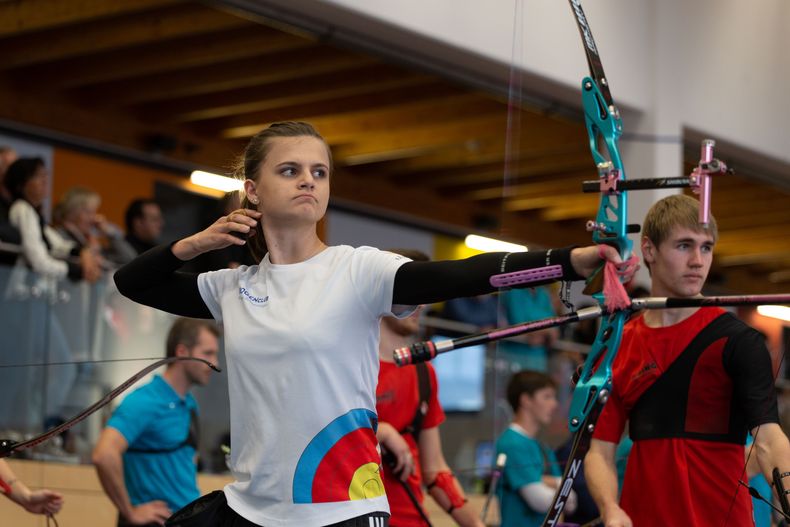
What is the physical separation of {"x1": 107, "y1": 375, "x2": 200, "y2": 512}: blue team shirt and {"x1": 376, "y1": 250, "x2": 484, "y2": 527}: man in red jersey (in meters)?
1.00

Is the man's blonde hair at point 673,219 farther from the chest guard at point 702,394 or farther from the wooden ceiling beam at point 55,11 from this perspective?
the wooden ceiling beam at point 55,11

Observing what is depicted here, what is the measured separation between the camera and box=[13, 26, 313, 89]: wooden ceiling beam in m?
7.36

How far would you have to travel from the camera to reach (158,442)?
14.7ft

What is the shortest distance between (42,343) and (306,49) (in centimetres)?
320

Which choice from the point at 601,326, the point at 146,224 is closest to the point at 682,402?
the point at 601,326

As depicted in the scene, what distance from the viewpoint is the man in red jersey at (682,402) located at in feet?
9.31

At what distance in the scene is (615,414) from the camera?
3.04m

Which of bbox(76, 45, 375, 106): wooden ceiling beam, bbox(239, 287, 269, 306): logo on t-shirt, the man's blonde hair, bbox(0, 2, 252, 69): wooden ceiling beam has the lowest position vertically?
bbox(239, 287, 269, 306): logo on t-shirt

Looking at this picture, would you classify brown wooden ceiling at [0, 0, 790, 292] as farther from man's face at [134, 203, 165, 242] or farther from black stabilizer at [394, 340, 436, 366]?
black stabilizer at [394, 340, 436, 366]

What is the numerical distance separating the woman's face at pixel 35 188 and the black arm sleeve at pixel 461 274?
4.14 meters

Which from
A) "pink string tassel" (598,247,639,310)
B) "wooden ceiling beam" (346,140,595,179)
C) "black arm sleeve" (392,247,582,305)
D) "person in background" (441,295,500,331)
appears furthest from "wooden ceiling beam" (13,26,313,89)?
"pink string tassel" (598,247,639,310)

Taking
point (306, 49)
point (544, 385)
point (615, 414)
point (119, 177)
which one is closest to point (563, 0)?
point (544, 385)

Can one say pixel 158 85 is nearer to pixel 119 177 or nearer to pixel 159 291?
pixel 119 177

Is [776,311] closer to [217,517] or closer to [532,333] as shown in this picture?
[532,333]
